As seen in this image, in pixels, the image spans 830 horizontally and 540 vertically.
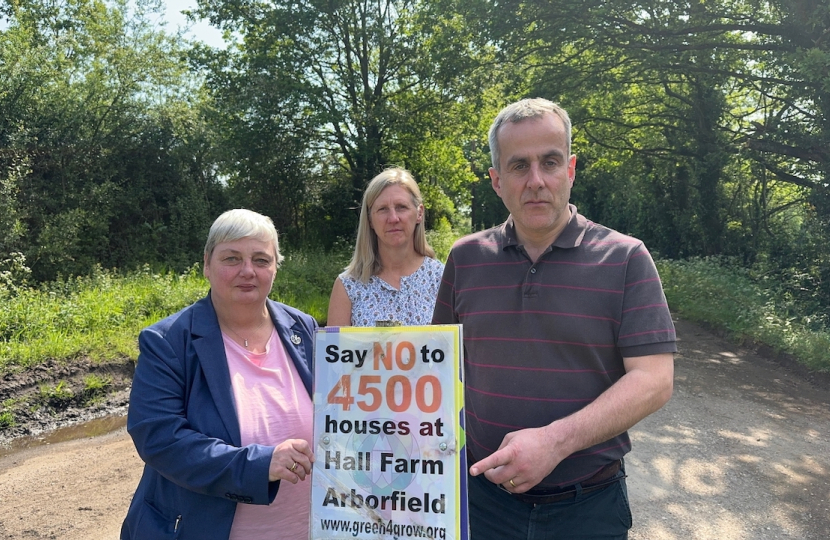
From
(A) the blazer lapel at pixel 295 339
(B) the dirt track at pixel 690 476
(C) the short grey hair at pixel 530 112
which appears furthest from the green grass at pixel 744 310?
(A) the blazer lapel at pixel 295 339

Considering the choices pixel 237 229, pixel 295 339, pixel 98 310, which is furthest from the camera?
pixel 98 310

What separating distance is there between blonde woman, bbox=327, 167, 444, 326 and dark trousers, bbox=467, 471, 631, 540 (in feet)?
4.49

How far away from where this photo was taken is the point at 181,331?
6.93ft

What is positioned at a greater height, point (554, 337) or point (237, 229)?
point (237, 229)

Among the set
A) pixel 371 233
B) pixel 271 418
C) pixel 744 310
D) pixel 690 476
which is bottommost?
pixel 690 476

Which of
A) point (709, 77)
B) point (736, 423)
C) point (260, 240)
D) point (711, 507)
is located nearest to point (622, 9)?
point (709, 77)

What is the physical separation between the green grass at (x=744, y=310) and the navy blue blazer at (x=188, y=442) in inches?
347

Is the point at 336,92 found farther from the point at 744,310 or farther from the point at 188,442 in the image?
the point at 188,442

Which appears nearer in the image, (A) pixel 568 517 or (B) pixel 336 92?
(A) pixel 568 517

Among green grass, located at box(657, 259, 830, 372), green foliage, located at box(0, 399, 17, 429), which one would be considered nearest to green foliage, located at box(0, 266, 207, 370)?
green foliage, located at box(0, 399, 17, 429)

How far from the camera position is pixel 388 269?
10.9 ft

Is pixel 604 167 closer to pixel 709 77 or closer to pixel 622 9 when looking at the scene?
pixel 709 77

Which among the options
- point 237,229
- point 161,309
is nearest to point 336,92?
point 161,309

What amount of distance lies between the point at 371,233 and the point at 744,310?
991 centimetres
